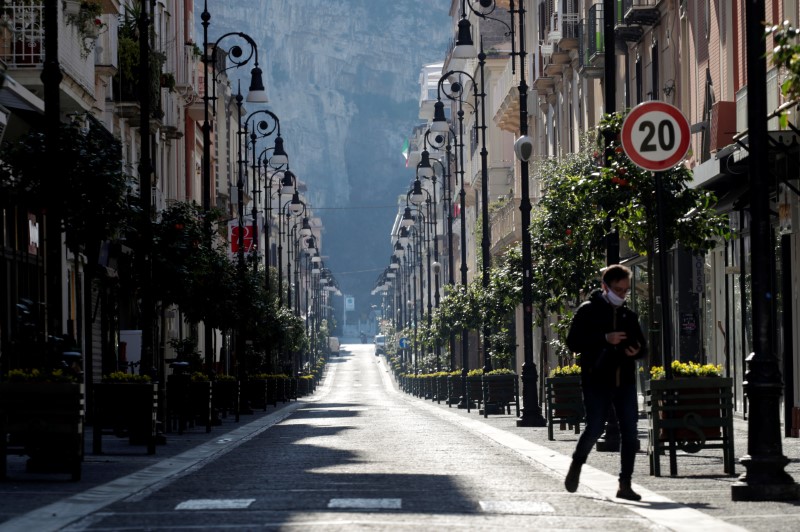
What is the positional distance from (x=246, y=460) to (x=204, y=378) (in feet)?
38.6

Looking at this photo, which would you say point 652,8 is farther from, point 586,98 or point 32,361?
point 32,361

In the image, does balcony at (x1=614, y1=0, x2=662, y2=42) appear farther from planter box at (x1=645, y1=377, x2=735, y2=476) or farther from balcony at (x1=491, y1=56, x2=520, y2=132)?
planter box at (x1=645, y1=377, x2=735, y2=476)

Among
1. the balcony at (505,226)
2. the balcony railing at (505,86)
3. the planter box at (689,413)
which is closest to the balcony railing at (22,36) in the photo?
the planter box at (689,413)

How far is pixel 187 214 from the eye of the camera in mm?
34125

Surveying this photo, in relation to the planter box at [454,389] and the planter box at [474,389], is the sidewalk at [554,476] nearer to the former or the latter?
the planter box at [474,389]

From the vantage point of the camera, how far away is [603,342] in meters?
13.8

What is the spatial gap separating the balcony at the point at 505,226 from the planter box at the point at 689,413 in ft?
146

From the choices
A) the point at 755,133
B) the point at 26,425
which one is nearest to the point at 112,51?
the point at 26,425

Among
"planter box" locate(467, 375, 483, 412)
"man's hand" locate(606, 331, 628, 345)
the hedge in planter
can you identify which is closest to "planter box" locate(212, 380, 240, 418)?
"planter box" locate(467, 375, 483, 412)

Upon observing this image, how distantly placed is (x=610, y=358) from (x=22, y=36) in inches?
736

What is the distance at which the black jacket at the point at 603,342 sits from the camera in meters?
13.7

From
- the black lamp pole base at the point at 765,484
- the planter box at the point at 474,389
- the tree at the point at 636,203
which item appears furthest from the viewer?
the planter box at the point at 474,389

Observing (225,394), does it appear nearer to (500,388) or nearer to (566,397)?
(500,388)

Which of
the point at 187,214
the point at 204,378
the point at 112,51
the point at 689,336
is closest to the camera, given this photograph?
the point at 204,378
